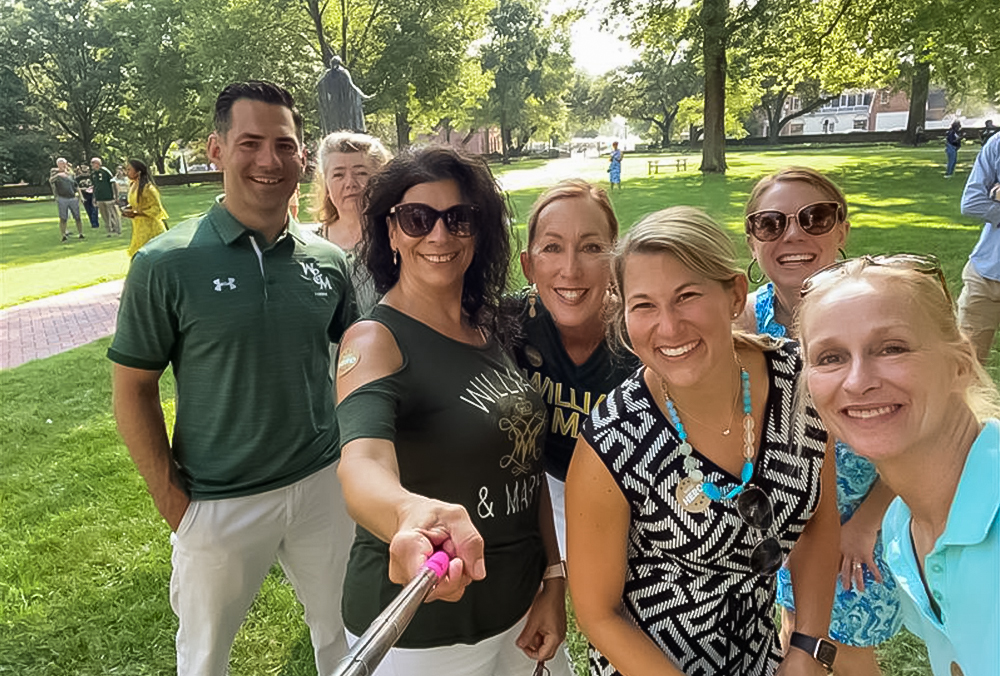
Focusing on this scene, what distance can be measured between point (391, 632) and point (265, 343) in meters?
1.70

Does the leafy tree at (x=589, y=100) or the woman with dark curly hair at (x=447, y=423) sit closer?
the woman with dark curly hair at (x=447, y=423)

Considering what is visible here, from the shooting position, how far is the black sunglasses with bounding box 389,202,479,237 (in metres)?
2.05

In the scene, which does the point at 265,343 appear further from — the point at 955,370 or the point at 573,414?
the point at 955,370

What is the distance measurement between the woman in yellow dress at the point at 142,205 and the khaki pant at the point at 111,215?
37.5ft

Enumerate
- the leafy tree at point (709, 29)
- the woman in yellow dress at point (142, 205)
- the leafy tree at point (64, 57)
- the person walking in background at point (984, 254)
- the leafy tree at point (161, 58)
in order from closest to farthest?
the person walking in background at point (984, 254)
the woman in yellow dress at point (142, 205)
the leafy tree at point (709, 29)
the leafy tree at point (161, 58)
the leafy tree at point (64, 57)

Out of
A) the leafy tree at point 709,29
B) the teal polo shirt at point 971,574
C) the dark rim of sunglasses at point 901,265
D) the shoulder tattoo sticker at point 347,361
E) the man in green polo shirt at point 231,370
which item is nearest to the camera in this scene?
the teal polo shirt at point 971,574

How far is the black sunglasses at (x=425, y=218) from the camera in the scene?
6.74ft

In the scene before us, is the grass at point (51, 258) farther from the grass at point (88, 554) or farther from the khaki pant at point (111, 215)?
the grass at point (88, 554)

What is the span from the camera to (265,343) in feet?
8.27

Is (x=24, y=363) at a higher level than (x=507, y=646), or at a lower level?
lower

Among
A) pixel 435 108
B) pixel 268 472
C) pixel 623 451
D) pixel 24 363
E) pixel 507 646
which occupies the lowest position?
pixel 24 363

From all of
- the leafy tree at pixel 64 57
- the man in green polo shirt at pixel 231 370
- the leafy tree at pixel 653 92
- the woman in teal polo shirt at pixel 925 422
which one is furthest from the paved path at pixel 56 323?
the leafy tree at pixel 653 92

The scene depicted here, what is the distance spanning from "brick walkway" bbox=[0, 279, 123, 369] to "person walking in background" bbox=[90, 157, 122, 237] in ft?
30.2

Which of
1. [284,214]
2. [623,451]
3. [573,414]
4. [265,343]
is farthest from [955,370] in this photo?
[284,214]
